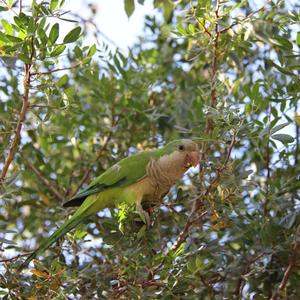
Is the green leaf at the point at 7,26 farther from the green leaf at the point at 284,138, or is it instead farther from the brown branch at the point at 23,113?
the green leaf at the point at 284,138

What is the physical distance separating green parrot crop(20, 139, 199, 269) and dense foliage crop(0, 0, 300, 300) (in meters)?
0.11

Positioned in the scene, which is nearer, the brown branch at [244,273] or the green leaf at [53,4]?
the green leaf at [53,4]

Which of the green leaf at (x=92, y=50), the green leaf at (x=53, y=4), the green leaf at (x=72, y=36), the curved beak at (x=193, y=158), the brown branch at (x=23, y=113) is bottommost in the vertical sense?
the curved beak at (x=193, y=158)

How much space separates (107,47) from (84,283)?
1.74 metres

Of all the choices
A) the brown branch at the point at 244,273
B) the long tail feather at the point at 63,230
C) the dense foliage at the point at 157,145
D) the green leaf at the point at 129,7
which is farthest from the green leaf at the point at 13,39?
the brown branch at the point at 244,273

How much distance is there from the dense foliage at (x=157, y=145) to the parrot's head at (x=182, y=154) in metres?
0.09

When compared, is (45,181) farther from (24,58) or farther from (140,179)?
(24,58)

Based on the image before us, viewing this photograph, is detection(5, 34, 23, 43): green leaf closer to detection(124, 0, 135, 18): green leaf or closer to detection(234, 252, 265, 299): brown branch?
detection(124, 0, 135, 18): green leaf

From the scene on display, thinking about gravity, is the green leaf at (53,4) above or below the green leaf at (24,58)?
above

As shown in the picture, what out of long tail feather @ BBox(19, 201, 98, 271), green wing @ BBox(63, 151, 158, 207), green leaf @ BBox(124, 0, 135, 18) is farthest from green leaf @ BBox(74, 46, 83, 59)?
green leaf @ BBox(124, 0, 135, 18)

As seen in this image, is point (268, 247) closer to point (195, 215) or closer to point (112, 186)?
point (195, 215)

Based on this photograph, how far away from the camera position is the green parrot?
3.22 meters

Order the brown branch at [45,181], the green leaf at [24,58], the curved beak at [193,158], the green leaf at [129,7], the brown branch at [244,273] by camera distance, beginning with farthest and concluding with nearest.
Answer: the brown branch at [45,181] < the curved beak at [193,158] < the brown branch at [244,273] < the green leaf at [24,58] < the green leaf at [129,7]

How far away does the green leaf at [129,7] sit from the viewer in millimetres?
2006
